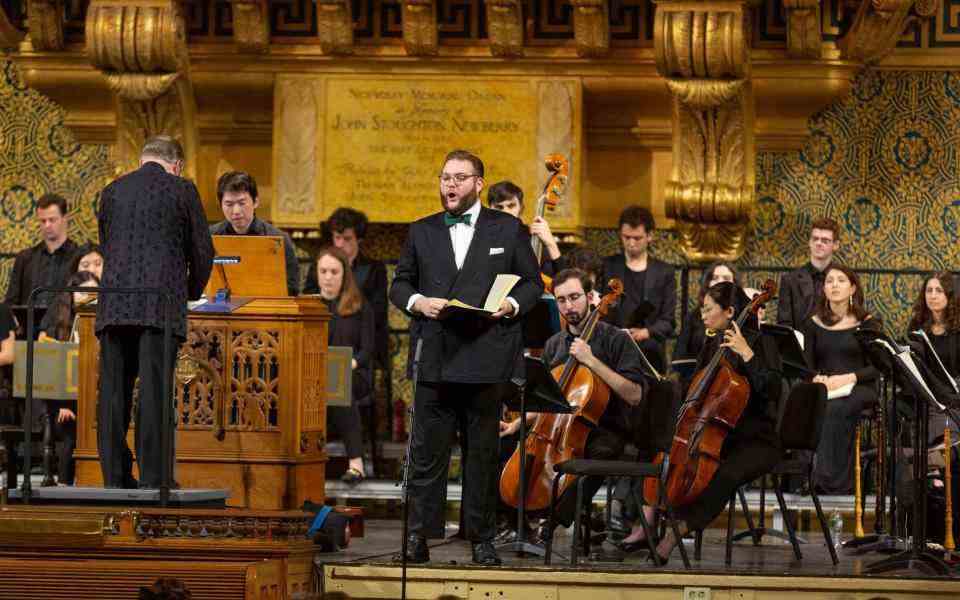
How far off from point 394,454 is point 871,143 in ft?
10.6

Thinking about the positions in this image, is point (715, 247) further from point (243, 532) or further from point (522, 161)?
point (243, 532)

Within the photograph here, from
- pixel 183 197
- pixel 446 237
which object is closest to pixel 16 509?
pixel 183 197

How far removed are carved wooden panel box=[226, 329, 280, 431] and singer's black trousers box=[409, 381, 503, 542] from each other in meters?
0.90

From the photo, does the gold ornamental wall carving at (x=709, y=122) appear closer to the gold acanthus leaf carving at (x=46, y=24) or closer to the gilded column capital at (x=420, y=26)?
the gilded column capital at (x=420, y=26)

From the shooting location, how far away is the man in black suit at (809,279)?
33.6 ft

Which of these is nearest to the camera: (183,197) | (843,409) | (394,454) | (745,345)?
(183,197)

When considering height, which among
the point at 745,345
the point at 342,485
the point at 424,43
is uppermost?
the point at 424,43

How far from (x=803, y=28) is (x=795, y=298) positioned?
1.47 meters

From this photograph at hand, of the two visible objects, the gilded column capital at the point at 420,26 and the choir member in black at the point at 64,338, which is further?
the gilded column capital at the point at 420,26

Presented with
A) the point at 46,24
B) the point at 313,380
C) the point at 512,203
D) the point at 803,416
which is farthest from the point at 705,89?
the point at 46,24

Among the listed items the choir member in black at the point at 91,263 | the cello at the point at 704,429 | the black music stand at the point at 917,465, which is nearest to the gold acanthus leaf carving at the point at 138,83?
the choir member in black at the point at 91,263

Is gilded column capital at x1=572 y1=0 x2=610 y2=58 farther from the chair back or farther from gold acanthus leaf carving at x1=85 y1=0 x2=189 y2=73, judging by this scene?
the chair back

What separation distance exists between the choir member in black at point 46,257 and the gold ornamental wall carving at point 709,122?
3.36 m

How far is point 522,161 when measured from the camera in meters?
10.8
